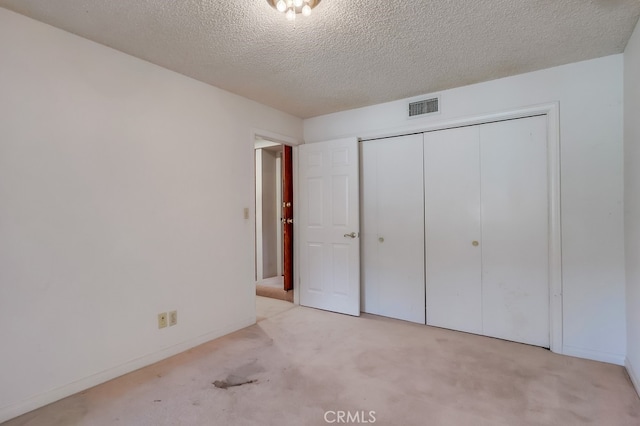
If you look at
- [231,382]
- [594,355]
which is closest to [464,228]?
[594,355]

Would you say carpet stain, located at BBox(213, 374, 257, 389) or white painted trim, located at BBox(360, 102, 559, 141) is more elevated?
white painted trim, located at BBox(360, 102, 559, 141)

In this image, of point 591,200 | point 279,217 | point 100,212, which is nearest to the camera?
point 100,212

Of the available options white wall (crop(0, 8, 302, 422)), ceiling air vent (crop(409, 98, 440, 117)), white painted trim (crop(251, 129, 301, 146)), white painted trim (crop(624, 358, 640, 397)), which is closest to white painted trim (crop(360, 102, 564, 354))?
white painted trim (crop(624, 358, 640, 397))

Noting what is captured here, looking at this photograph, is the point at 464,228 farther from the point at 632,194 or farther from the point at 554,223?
the point at 632,194

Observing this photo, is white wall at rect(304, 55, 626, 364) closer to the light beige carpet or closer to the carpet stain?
the light beige carpet

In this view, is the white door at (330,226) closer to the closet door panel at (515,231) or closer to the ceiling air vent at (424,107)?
the ceiling air vent at (424,107)

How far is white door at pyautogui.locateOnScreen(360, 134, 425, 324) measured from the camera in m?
3.28

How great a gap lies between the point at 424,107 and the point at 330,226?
160 centimetres

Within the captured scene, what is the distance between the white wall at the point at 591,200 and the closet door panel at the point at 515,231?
17cm

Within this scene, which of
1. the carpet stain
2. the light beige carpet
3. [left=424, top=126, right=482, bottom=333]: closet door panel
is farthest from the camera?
[left=424, top=126, right=482, bottom=333]: closet door panel

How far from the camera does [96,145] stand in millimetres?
Result: 2158

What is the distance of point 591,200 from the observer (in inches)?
94.7

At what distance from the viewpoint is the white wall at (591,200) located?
2.34 metres

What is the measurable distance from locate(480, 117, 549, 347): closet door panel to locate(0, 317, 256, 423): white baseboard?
255 centimetres
